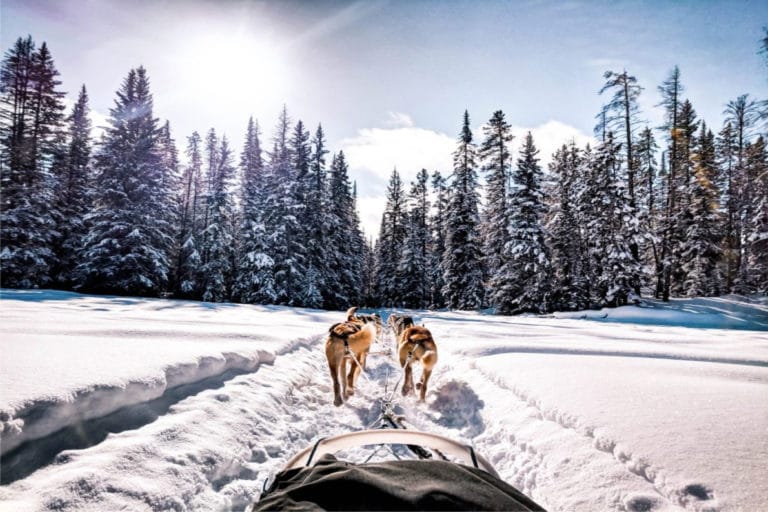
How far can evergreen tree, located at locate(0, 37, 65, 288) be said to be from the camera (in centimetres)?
1986

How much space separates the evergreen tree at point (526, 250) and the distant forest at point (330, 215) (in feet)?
0.30

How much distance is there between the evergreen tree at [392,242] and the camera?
38469mm

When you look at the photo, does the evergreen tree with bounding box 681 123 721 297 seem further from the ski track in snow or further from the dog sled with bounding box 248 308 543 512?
the dog sled with bounding box 248 308 543 512

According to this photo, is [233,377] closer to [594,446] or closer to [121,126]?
[594,446]

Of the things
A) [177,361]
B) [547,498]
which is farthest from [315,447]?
[177,361]

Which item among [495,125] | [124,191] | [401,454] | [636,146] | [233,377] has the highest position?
[495,125]

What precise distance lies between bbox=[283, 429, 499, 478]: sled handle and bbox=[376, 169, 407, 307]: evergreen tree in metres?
34.9

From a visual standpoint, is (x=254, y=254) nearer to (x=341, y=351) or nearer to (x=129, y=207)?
(x=129, y=207)

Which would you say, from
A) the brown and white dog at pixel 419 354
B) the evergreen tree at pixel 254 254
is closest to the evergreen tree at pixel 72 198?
the evergreen tree at pixel 254 254

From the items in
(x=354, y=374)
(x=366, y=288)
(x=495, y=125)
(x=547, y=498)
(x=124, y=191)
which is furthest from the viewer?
(x=366, y=288)

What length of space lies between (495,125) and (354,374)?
2873cm

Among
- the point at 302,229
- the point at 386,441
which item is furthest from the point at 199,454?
the point at 302,229

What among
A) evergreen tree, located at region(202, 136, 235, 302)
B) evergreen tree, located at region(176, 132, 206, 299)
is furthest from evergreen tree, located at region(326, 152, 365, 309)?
evergreen tree, located at region(176, 132, 206, 299)

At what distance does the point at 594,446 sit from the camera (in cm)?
310
